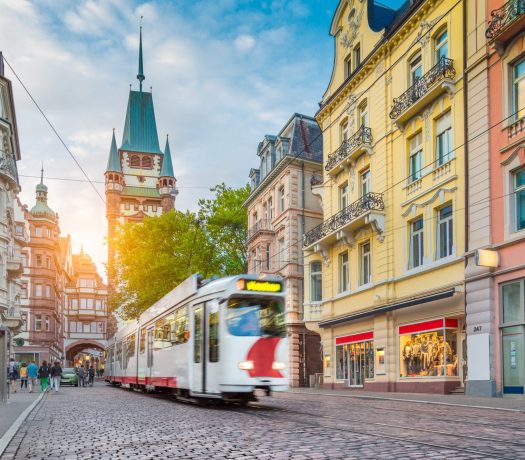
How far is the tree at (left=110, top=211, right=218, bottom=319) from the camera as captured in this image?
50.1m

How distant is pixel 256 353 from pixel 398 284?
40.9 ft

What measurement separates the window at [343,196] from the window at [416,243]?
6.63 m

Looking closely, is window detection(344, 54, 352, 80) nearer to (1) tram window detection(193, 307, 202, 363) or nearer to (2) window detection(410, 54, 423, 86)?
(2) window detection(410, 54, 423, 86)

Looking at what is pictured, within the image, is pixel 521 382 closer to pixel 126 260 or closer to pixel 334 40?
pixel 334 40

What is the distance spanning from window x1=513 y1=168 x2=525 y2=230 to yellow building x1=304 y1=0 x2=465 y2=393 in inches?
103

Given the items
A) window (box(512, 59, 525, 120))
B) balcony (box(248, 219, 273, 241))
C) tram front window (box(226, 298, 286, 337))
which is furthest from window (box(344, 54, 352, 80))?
tram front window (box(226, 298, 286, 337))

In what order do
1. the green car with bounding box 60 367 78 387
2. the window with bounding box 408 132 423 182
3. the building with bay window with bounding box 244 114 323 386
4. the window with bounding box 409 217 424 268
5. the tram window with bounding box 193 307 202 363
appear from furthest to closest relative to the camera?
the green car with bounding box 60 367 78 387 < the building with bay window with bounding box 244 114 323 386 < the window with bounding box 408 132 423 182 < the window with bounding box 409 217 424 268 < the tram window with bounding box 193 307 202 363

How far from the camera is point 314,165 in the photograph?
43.6m

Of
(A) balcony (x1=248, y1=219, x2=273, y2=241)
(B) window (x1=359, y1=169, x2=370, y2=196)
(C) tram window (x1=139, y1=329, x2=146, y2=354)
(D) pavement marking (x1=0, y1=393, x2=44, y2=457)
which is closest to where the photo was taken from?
(D) pavement marking (x1=0, y1=393, x2=44, y2=457)

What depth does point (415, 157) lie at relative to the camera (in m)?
27.4

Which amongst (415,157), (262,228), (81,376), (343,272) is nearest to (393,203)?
(415,157)

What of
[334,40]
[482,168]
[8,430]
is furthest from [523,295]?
[334,40]

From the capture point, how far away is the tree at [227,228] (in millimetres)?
53312

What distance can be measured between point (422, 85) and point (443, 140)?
2315mm
